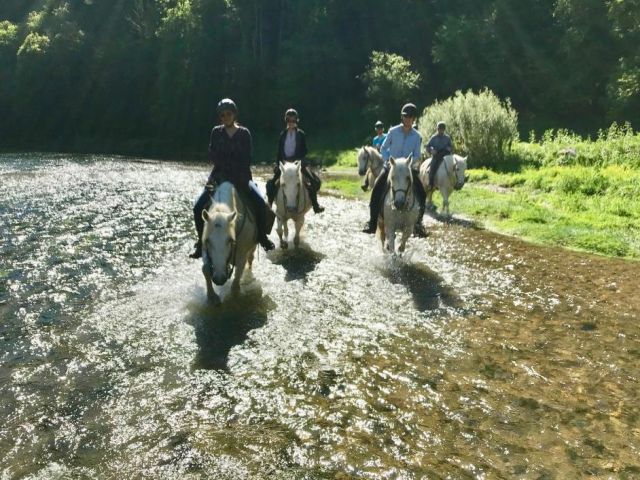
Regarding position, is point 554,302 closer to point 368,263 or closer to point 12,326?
point 368,263

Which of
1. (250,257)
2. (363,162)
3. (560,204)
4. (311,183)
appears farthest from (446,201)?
(250,257)

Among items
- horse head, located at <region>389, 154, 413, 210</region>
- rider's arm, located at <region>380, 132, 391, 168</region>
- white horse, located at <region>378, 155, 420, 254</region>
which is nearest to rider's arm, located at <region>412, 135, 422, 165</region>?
white horse, located at <region>378, 155, 420, 254</region>

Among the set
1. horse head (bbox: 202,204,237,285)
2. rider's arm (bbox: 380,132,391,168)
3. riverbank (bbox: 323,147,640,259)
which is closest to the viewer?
horse head (bbox: 202,204,237,285)

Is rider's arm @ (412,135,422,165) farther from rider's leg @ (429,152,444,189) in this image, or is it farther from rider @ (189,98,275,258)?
rider's leg @ (429,152,444,189)

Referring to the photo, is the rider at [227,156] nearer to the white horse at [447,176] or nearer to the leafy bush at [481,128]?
the white horse at [447,176]

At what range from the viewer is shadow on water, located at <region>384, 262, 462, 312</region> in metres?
9.73

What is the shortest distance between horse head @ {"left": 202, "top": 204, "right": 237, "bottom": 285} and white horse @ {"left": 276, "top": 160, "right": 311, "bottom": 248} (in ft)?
14.6

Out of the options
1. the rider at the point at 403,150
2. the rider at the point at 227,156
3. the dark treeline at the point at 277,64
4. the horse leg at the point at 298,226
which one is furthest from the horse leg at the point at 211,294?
the dark treeline at the point at 277,64

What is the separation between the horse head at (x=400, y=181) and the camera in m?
11.2

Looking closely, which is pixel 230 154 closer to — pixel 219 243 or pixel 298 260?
pixel 219 243

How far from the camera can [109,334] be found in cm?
812

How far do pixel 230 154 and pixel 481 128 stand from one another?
22993 millimetres

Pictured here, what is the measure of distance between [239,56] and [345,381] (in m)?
67.9

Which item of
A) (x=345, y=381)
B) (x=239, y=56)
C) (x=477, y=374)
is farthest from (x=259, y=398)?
(x=239, y=56)
